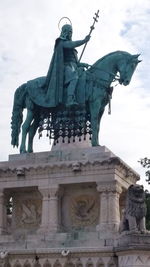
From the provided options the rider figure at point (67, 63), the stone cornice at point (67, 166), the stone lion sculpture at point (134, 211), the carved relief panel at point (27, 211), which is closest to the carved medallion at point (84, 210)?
the stone cornice at point (67, 166)

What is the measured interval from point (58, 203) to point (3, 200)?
2.51 meters

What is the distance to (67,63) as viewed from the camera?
25.7 m

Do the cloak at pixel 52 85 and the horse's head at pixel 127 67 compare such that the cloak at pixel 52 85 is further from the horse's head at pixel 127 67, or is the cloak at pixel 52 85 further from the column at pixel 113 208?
the column at pixel 113 208

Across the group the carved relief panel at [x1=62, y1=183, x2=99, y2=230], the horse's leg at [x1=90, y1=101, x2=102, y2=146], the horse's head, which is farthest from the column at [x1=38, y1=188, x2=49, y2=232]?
the horse's head

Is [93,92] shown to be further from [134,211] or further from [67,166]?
[134,211]

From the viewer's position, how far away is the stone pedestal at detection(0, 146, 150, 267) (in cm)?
2169

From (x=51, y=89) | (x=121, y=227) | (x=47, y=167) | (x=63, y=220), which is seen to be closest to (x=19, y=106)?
(x=51, y=89)

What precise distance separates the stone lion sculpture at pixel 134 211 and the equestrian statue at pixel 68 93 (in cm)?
353

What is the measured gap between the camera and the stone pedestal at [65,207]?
21.7 metres

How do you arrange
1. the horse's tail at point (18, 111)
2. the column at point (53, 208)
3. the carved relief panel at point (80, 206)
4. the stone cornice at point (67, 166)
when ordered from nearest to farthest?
the stone cornice at point (67, 166) < the column at point (53, 208) < the carved relief panel at point (80, 206) < the horse's tail at point (18, 111)

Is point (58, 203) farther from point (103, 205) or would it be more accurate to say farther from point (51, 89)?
point (51, 89)

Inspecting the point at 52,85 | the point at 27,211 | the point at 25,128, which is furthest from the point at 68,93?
the point at 27,211

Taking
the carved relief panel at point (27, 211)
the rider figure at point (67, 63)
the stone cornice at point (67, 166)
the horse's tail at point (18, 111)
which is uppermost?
the rider figure at point (67, 63)

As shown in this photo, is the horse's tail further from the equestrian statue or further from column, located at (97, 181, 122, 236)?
column, located at (97, 181, 122, 236)
